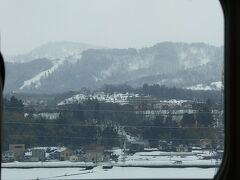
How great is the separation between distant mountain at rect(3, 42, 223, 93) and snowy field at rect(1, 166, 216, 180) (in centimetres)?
38

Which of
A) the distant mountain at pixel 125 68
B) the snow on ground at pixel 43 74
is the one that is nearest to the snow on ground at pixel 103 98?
the distant mountain at pixel 125 68

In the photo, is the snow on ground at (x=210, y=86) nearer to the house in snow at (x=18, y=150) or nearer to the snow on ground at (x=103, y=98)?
the snow on ground at (x=103, y=98)

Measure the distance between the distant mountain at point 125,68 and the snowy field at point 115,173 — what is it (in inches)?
15.1

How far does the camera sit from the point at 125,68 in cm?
198

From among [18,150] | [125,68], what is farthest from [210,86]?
[18,150]

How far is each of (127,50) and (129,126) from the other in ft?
1.17

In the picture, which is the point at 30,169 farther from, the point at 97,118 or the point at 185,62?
the point at 185,62

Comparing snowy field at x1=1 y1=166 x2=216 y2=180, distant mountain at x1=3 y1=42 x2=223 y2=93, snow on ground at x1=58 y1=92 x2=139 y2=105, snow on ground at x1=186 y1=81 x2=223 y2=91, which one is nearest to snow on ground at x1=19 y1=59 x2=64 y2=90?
distant mountain at x1=3 y1=42 x2=223 y2=93

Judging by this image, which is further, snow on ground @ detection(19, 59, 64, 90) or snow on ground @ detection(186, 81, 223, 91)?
snow on ground @ detection(19, 59, 64, 90)

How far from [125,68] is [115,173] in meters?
0.51

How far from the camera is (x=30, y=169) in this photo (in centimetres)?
190

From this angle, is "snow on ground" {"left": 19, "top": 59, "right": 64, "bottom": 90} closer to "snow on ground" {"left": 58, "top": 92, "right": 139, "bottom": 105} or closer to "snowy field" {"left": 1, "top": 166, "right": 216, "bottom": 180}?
"snow on ground" {"left": 58, "top": 92, "right": 139, "bottom": 105}

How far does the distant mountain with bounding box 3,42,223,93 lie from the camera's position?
6.35ft

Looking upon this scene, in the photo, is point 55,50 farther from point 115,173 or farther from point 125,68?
point 115,173
